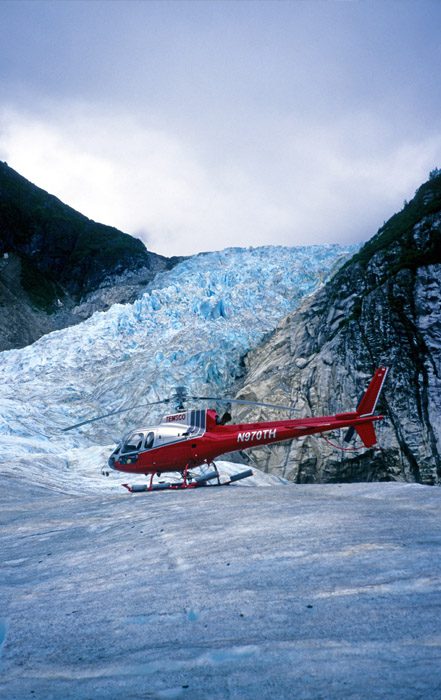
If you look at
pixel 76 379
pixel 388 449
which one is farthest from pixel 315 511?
pixel 76 379

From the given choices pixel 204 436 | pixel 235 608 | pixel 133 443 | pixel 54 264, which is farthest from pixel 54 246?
pixel 235 608

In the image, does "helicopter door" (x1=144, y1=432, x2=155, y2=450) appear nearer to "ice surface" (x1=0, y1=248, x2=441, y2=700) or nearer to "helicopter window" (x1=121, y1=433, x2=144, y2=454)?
"helicopter window" (x1=121, y1=433, x2=144, y2=454)

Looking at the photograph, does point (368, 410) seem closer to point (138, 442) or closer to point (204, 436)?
point (204, 436)

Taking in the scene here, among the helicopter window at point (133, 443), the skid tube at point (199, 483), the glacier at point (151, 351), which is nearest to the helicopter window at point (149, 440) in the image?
the helicopter window at point (133, 443)

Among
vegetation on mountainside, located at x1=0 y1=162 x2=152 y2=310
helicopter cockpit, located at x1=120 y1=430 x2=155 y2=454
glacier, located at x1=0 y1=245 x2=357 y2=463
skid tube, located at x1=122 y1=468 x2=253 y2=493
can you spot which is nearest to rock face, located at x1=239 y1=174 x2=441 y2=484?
glacier, located at x1=0 y1=245 x2=357 y2=463

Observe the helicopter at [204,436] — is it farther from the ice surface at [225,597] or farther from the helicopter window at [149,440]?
the ice surface at [225,597]

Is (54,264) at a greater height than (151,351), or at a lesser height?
greater

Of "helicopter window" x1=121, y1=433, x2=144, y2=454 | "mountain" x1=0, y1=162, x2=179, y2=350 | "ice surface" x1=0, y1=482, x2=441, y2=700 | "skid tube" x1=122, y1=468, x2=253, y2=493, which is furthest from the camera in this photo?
"mountain" x1=0, y1=162, x2=179, y2=350
